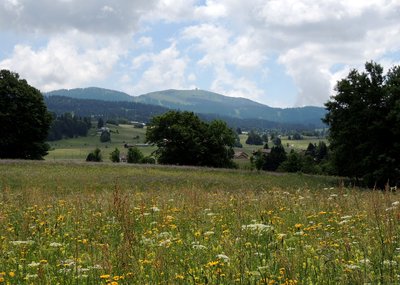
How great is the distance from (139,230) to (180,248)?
236 centimetres

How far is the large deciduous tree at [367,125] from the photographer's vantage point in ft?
150

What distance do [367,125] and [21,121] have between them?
5256 centimetres

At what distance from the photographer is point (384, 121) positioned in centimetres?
4697

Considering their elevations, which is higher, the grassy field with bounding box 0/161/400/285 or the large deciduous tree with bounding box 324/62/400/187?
the large deciduous tree with bounding box 324/62/400/187

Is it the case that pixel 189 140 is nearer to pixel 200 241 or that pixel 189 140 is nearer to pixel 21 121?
pixel 21 121

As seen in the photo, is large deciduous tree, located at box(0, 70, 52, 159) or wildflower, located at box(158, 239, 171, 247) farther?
large deciduous tree, located at box(0, 70, 52, 159)

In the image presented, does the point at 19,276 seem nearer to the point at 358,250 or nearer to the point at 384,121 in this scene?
the point at 358,250

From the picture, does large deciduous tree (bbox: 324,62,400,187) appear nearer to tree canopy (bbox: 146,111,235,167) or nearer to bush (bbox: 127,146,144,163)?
tree canopy (bbox: 146,111,235,167)

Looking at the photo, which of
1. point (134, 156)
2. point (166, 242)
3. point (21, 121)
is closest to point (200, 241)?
point (166, 242)

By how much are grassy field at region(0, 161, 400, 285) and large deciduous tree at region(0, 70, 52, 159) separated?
2247 inches

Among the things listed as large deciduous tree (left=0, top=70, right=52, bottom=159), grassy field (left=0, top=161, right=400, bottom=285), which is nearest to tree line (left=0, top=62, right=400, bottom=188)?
large deciduous tree (left=0, top=70, right=52, bottom=159)

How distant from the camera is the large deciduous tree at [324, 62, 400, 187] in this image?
150 ft

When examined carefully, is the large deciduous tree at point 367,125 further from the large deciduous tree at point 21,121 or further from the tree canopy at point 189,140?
the large deciduous tree at point 21,121

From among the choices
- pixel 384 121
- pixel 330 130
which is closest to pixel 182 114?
pixel 330 130
